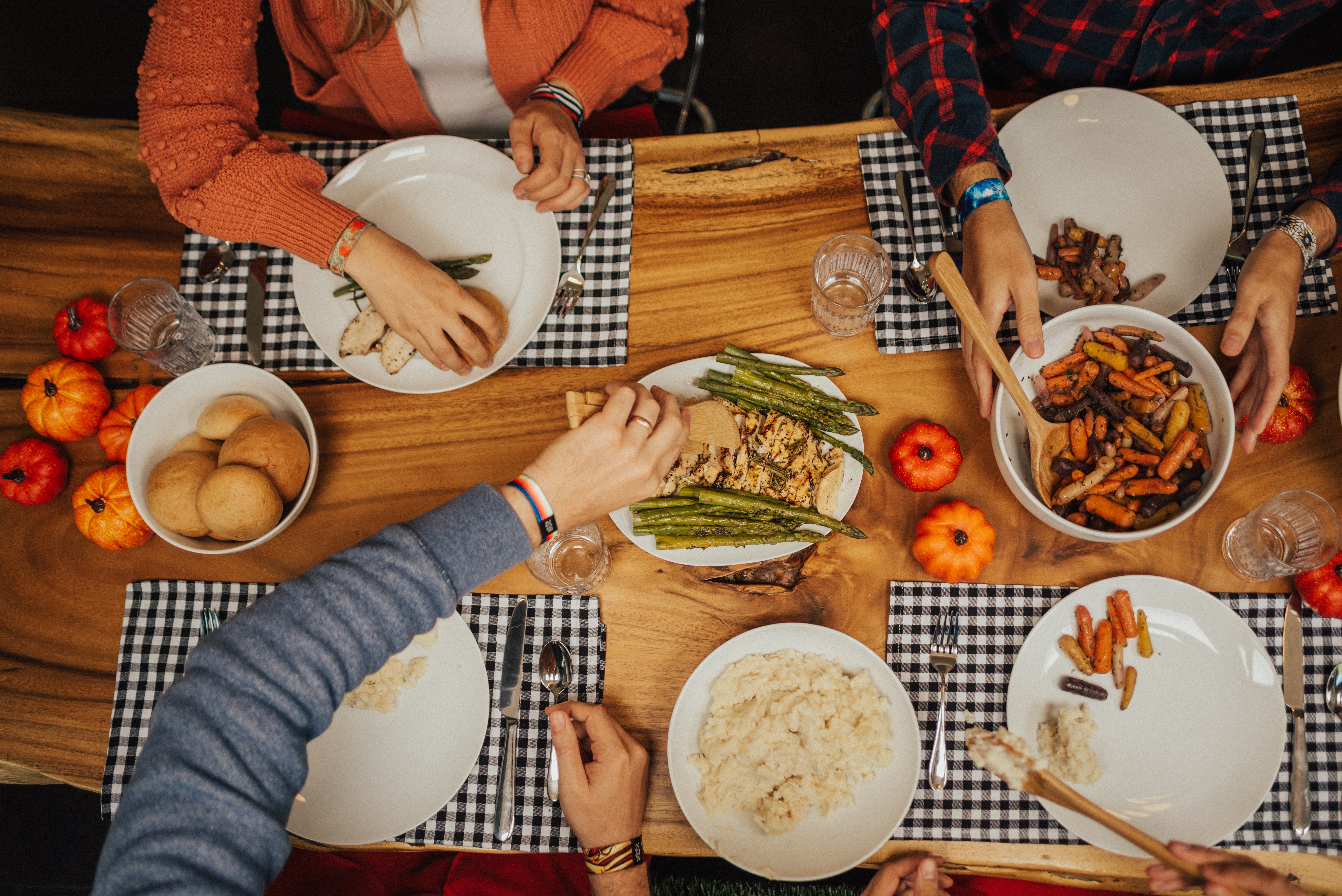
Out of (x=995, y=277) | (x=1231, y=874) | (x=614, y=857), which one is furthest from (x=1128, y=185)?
(x=614, y=857)

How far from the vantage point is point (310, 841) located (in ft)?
6.38

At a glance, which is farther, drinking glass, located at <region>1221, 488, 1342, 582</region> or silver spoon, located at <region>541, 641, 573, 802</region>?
silver spoon, located at <region>541, 641, 573, 802</region>

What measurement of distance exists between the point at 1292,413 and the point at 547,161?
227cm

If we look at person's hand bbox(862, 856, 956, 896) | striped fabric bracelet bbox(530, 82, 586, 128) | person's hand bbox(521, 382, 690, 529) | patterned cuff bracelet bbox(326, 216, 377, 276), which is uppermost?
striped fabric bracelet bbox(530, 82, 586, 128)

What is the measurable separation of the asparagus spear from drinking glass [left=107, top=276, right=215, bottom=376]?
1.66 metres

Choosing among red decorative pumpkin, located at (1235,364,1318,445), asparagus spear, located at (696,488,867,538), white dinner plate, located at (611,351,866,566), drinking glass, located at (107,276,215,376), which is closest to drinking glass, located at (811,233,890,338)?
white dinner plate, located at (611,351,866,566)

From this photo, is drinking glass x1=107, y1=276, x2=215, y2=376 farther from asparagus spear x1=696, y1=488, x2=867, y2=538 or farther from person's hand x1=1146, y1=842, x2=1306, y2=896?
person's hand x1=1146, y1=842, x2=1306, y2=896

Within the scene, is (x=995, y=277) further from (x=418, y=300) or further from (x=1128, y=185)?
(x=418, y=300)

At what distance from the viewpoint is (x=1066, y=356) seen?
1956mm

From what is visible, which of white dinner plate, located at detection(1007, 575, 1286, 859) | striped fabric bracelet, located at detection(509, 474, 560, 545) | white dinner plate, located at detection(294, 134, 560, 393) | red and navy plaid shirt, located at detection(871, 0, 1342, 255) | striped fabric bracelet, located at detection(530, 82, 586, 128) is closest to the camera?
striped fabric bracelet, located at detection(509, 474, 560, 545)

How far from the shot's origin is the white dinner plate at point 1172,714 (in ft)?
5.99

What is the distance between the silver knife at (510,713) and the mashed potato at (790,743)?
0.52m

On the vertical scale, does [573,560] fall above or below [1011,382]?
below

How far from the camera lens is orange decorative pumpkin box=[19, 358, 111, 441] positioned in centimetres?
214
